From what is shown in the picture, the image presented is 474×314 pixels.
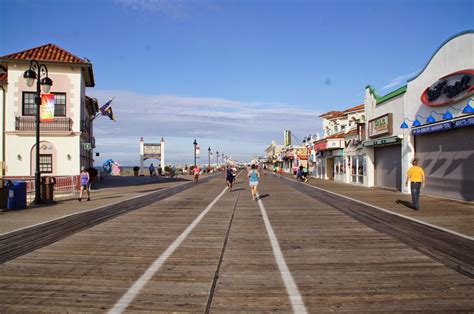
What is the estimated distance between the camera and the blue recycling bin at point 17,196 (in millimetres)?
14815

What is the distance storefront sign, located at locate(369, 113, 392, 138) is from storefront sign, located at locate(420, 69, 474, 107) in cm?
424

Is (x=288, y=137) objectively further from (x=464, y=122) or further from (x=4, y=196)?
(x=4, y=196)

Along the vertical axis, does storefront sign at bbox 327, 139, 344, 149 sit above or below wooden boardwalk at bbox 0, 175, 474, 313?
above

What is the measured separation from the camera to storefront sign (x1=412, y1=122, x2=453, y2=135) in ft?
53.5

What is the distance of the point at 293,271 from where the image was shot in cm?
610

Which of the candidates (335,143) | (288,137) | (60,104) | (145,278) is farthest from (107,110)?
(288,137)

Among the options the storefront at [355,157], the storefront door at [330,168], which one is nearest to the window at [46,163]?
the storefront at [355,157]

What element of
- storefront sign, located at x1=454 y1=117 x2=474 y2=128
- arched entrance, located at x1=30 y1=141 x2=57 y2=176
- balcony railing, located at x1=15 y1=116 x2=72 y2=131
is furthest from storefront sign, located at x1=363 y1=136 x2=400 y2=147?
arched entrance, located at x1=30 y1=141 x2=57 y2=176

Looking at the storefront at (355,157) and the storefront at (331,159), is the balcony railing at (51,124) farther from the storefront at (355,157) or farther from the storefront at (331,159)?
the storefront at (331,159)

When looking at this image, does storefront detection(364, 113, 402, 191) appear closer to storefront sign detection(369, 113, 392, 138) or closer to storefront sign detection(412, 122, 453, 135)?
storefront sign detection(369, 113, 392, 138)

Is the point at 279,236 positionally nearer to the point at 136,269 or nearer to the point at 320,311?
the point at 136,269

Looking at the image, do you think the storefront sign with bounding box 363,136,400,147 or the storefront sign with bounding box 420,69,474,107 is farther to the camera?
the storefront sign with bounding box 363,136,400,147

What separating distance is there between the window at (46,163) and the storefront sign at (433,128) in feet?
74.3

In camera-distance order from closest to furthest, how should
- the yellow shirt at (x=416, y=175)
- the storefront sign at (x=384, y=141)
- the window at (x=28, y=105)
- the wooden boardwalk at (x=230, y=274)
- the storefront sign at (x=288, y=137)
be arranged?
1. the wooden boardwalk at (x=230, y=274)
2. the yellow shirt at (x=416, y=175)
3. the storefront sign at (x=384, y=141)
4. the window at (x=28, y=105)
5. the storefront sign at (x=288, y=137)
